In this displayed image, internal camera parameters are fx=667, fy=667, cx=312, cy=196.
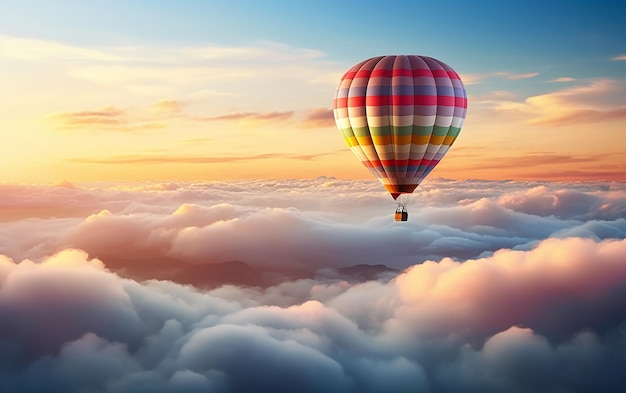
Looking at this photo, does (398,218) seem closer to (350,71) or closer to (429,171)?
(429,171)

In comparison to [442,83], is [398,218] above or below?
below

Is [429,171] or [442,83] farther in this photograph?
[429,171]

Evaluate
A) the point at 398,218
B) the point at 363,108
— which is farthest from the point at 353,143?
the point at 398,218

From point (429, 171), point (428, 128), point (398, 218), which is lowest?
point (398, 218)

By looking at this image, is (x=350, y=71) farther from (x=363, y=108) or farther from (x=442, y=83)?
(x=442, y=83)

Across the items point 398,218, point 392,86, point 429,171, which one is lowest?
point 398,218

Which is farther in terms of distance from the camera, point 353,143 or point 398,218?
point 353,143
